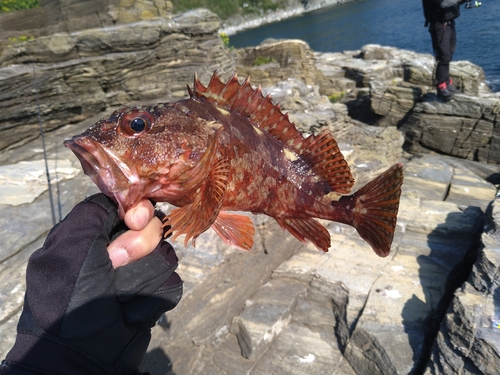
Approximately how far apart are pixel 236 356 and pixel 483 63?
77.1ft

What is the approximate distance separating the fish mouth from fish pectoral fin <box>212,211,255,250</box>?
45cm

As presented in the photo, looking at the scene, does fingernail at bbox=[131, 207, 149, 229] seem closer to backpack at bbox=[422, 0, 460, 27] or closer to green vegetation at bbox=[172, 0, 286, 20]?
backpack at bbox=[422, 0, 460, 27]

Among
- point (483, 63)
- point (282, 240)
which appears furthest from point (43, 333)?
point (483, 63)

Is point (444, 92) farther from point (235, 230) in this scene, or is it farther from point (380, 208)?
point (235, 230)

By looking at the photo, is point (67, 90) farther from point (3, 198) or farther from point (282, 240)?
point (282, 240)

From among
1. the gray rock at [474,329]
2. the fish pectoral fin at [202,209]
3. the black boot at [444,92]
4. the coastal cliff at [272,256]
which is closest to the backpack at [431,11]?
the black boot at [444,92]

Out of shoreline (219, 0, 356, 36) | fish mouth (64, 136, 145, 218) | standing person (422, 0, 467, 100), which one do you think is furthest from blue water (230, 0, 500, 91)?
shoreline (219, 0, 356, 36)

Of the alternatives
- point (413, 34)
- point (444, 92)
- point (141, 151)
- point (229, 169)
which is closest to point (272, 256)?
point (229, 169)

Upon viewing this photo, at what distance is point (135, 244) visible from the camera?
1.82m

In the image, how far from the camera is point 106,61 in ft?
25.8

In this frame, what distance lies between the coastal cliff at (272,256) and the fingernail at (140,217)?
272cm

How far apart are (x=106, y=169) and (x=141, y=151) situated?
0.49ft

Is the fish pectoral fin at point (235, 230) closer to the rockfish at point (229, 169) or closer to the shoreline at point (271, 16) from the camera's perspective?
the rockfish at point (229, 169)

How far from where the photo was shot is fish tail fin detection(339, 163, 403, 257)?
5.67 ft
